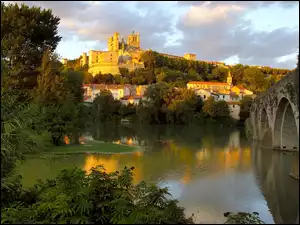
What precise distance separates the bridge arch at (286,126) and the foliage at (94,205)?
19357 mm

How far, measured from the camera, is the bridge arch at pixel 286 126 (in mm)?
25578

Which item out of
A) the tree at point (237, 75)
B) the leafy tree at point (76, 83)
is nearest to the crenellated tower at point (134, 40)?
the tree at point (237, 75)

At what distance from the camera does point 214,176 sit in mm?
17250

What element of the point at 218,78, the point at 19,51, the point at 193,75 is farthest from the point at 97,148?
the point at 218,78

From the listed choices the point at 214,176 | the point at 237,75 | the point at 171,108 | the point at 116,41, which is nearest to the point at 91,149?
the point at 214,176

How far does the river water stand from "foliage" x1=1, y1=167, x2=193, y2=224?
115cm

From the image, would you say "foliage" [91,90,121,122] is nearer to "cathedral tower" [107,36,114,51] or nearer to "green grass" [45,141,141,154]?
"green grass" [45,141,141,154]

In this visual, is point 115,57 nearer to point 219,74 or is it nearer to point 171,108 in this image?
point 219,74

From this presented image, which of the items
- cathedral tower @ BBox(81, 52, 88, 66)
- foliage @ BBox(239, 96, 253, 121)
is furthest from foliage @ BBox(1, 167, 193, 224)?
cathedral tower @ BBox(81, 52, 88, 66)

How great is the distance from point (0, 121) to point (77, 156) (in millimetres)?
15297

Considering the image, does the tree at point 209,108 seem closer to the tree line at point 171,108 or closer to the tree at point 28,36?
the tree line at point 171,108

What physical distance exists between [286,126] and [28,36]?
1897 cm

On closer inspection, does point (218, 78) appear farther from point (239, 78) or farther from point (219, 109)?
point (219, 109)

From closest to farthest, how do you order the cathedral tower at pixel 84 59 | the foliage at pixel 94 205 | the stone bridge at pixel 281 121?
the foliage at pixel 94 205 → the stone bridge at pixel 281 121 → the cathedral tower at pixel 84 59
